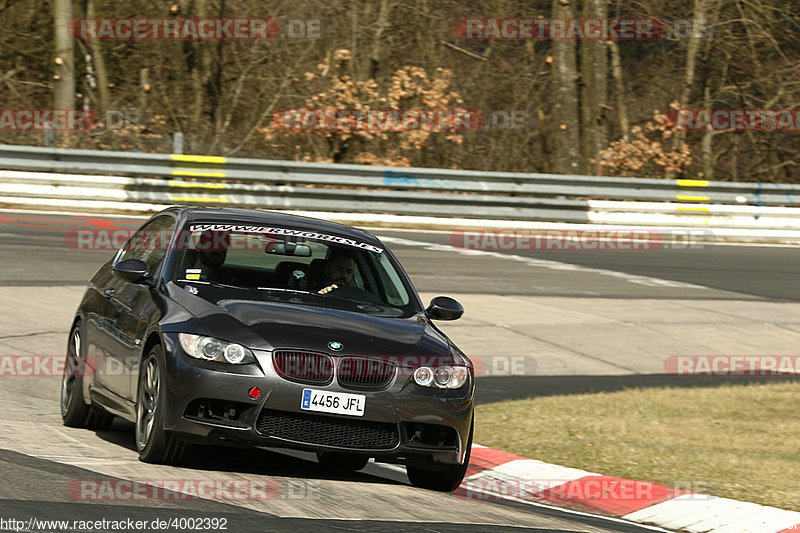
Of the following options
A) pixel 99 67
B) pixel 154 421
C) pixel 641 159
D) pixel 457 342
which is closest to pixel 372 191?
pixel 641 159

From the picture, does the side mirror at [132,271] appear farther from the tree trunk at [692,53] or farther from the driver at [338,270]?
the tree trunk at [692,53]

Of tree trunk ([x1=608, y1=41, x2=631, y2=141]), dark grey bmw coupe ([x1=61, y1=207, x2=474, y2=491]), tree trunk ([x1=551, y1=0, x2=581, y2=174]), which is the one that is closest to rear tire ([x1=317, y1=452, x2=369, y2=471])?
dark grey bmw coupe ([x1=61, y1=207, x2=474, y2=491])

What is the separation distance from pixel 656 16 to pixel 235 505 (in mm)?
29863

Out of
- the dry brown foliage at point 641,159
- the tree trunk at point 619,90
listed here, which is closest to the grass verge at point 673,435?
the dry brown foliage at point 641,159

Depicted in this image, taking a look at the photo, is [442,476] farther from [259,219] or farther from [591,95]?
[591,95]

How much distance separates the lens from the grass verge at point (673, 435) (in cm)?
855

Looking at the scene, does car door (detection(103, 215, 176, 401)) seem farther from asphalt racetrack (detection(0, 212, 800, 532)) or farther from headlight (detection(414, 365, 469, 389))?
headlight (detection(414, 365, 469, 389))

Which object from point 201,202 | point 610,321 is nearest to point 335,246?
point 610,321

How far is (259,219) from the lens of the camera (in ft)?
27.6

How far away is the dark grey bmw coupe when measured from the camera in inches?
266

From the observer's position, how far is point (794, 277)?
20156 mm

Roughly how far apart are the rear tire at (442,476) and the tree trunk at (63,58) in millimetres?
21045

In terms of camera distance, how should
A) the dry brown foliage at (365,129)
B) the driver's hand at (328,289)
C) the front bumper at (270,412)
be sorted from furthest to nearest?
the dry brown foliage at (365,129) → the driver's hand at (328,289) → the front bumper at (270,412)

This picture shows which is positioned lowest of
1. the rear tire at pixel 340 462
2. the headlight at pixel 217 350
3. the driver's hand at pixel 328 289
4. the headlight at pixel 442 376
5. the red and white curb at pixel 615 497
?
the red and white curb at pixel 615 497
